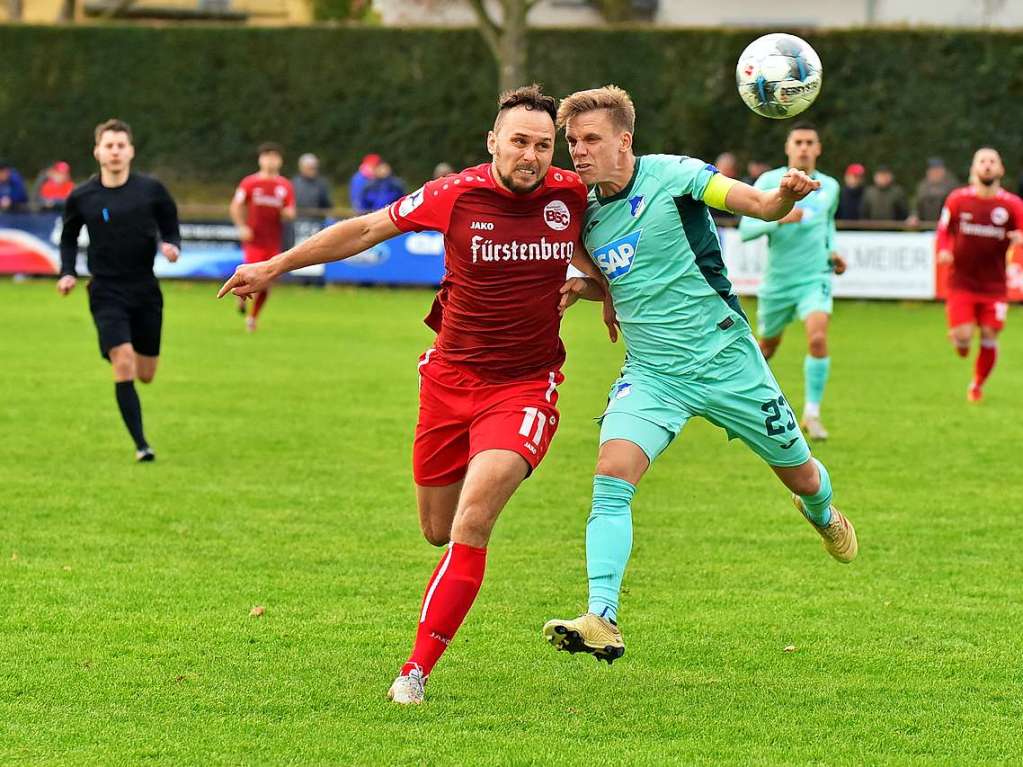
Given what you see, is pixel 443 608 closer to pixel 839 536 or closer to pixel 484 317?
pixel 484 317

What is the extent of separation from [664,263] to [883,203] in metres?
20.7

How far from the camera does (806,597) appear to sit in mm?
7742

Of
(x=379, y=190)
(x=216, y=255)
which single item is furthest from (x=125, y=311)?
(x=379, y=190)

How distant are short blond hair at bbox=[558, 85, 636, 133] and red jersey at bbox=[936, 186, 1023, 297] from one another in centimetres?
924

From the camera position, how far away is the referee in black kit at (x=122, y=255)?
11.4 m

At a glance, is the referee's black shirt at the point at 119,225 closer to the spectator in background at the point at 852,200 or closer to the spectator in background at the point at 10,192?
the spectator in background at the point at 10,192

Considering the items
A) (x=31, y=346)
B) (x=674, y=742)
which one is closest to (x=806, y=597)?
(x=674, y=742)

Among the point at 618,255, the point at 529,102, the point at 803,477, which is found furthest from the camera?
the point at 803,477

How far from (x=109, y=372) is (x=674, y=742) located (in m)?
12.2

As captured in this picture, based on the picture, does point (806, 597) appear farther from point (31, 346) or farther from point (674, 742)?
point (31, 346)

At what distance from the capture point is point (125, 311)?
11.4m

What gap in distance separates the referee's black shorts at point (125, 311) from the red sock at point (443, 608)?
5.91 m

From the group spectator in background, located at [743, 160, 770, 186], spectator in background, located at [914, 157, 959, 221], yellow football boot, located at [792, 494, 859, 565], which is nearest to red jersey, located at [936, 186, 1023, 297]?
spectator in background, located at [743, 160, 770, 186]

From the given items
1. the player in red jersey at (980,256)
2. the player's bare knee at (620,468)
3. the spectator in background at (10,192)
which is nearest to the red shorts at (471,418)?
the player's bare knee at (620,468)
